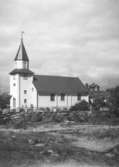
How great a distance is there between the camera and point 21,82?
60250mm

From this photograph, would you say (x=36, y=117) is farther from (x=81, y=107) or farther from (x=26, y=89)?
(x=26, y=89)

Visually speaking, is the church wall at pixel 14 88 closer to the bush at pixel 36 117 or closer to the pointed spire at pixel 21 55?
the pointed spire at pixel 21 55

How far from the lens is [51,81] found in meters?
63.9

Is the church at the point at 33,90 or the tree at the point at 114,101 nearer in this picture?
the tree at the point at 114,101

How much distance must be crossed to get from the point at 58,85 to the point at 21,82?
9.04 metres

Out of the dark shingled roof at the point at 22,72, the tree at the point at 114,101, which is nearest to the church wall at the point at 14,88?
the dark shingled roof at the point at 22,72

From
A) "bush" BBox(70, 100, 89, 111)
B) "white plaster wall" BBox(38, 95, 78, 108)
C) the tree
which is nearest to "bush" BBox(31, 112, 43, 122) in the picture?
the tree

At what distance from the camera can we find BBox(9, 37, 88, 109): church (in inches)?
2331

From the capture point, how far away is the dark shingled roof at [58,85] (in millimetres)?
60344

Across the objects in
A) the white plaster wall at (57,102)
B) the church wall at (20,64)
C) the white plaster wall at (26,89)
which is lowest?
the white plaster wall at (57,102)

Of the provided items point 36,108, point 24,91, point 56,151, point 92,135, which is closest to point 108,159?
point 56,151

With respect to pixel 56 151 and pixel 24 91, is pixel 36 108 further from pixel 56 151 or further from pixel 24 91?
pixel 56 151

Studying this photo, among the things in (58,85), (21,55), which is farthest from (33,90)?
(21,55)

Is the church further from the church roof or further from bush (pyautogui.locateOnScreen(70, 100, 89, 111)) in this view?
bush (pyautogui.locateOnScreen(70, 100, 89, 111))
